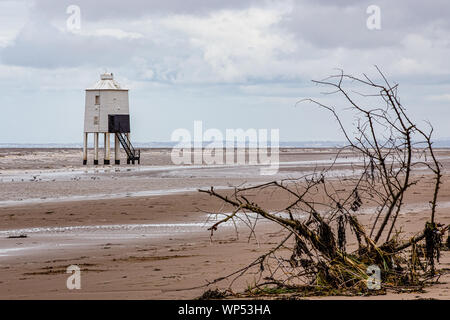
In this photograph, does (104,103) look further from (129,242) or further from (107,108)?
(129,242)

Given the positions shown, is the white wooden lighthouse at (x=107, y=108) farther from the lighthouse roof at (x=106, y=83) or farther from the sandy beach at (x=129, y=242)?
the sandy beach at (x=129, y=242)

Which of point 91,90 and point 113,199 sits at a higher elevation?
point 91,90

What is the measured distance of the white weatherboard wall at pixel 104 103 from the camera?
4788 centimetres

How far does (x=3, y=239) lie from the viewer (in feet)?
42.9

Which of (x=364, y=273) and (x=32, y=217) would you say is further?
(x=32, y=217)

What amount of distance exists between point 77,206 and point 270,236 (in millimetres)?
7827

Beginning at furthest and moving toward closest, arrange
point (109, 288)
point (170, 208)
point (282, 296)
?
point (170, 208)
point (109, 288)
point (282, 296)

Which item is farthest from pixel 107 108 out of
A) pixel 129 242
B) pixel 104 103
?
pixel 129 242

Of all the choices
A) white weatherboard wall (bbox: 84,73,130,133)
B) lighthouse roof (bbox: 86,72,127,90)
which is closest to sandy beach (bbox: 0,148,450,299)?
white weatherboard wall (bbox: 84,73,130,133)

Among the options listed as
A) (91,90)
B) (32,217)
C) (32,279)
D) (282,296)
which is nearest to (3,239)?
(32,217)

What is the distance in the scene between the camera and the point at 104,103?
47938mm

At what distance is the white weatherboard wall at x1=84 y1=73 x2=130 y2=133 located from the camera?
1885 inches

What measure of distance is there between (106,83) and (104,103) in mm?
1394

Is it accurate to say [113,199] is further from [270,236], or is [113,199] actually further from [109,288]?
[109,288]
